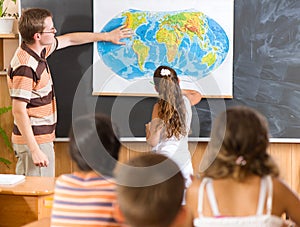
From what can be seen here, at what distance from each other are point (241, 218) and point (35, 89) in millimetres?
2152

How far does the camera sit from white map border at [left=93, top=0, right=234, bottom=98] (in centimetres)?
423

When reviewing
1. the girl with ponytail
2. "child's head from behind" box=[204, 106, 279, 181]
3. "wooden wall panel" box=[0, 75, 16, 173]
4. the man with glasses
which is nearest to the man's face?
the man with glasses

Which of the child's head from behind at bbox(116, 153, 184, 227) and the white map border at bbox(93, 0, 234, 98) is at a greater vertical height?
the white map border at bbox(93, 0, 234, 98)

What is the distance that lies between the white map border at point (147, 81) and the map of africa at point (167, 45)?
0.03 m

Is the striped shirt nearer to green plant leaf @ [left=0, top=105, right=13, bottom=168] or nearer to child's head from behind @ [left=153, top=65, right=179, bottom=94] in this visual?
child's head from behind @ [left=153, top=65, right=179, bottom=94]

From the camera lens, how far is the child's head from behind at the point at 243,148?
2121 mm

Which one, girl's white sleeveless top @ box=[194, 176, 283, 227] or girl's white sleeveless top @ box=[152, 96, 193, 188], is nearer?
girl's white sleeveless top @ box=[194, 176, 283, 227]

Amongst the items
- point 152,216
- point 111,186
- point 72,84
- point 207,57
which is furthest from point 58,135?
point 152,216

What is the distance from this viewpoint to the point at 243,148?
6.99 feet

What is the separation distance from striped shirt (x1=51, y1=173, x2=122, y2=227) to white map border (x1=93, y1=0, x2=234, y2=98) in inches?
84.4

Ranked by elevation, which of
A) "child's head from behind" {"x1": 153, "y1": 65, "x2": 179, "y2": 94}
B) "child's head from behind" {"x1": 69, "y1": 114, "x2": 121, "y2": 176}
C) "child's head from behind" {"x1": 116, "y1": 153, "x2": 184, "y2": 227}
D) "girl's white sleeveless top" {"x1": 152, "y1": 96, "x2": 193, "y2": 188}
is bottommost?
"girl's white sleeveless top" {"x1": 152, "y1": 96, "x2": 193, "y2": 188}

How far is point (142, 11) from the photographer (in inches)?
169

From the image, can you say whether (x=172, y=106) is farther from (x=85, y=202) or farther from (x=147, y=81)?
(x=85, y=202)

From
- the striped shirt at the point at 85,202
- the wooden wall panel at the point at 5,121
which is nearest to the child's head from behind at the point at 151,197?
the striped shirt at the point at 85,202
